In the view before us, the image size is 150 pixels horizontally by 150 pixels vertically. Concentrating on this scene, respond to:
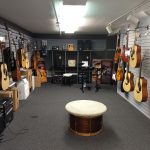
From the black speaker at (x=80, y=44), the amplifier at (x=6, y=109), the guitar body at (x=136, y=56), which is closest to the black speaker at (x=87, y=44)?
the black speaker at (x=80, y=44)

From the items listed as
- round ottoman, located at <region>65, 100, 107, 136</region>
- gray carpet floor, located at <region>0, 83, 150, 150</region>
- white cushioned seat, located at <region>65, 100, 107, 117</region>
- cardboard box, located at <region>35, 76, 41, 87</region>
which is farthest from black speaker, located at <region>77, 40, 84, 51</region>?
round ottoman, located at <region>65, 100, 107, 136</region>

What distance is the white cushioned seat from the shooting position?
9.41ft

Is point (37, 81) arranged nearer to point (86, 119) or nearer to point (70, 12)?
point (70, 12)

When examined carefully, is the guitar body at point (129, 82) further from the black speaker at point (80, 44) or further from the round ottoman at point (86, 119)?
the black speaker at point (80, 44)

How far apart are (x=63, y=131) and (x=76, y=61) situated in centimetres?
535

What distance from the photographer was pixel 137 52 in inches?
152

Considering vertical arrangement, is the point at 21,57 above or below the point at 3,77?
above

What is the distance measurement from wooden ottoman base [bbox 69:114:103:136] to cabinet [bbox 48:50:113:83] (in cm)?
476

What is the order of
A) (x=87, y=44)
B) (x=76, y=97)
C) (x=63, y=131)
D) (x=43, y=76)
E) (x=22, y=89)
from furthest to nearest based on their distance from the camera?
(x=87, y=44)
(x=43, y=76)
(x=76, y=97)
(x=22, y=89)
(x=63, y=131)

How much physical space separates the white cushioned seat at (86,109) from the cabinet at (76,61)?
14.7ft

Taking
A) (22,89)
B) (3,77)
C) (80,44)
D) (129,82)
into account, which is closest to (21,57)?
(22,89)

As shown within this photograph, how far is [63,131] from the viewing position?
3168 millimetres

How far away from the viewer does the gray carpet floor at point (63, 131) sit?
8.81ft

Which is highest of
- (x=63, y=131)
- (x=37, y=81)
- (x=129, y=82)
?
(x=129, y=82)
